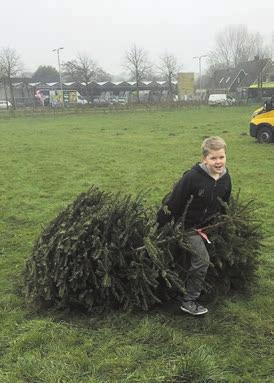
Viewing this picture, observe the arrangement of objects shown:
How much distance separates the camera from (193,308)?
15.4 feet

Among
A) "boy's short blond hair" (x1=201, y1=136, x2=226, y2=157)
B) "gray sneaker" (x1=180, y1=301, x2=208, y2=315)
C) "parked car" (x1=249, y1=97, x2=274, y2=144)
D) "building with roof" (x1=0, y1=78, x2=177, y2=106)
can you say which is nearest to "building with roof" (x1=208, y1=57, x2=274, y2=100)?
"building with roof" (x1=0, y1=78, x2=177, y2=106)

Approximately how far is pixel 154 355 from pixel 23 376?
105cm

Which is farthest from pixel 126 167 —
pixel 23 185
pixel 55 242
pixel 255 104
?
pixel 255 104

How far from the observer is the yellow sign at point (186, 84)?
84188 mm

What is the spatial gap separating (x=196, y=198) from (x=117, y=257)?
942mm

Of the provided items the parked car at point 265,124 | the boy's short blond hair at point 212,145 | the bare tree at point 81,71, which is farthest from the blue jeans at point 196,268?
the bare tree at point 81,71

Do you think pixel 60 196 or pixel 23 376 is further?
pixel 60 196

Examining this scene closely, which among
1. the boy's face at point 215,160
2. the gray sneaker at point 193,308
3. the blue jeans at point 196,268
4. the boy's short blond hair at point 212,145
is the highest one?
the boy's short blond hair at point 212,145

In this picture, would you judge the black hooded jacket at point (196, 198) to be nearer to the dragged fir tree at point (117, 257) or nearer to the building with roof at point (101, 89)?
the dragged fir tree at point (117, 257)

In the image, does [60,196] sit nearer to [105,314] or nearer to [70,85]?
[105,314]

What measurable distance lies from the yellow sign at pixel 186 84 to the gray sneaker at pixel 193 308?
267ft

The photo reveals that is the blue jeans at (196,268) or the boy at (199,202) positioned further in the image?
the blue jeans at (196,268)

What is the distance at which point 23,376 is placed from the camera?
3.72 meters

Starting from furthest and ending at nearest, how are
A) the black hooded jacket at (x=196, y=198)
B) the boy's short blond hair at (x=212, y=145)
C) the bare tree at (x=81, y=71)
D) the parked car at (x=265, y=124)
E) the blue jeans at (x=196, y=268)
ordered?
the bare tree at (x=81, y=71), the parked car at (x=265, y=124), the blue jeans at (x=196, y=268), the black hooded jacket at (x=196, y=198), the boy's short blond hair at (x=212, y=145)
